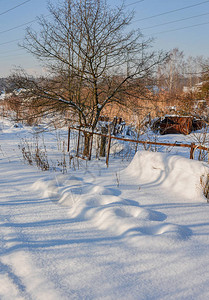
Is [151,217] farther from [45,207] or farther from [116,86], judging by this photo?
[116,86]

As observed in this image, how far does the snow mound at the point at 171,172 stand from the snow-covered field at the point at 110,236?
0.02 m

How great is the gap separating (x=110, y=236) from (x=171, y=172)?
2.02 m

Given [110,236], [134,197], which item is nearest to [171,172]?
[134,197]

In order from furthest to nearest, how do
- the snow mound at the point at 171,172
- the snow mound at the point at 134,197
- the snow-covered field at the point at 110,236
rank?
the snow mound at the point at 171,172 → the snow mound at the point at 134,197 → the snow-covered field at the point at 110,236

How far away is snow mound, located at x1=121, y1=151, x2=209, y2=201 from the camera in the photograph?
12.4 ft

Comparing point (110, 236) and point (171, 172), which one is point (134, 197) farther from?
point (110, 236)

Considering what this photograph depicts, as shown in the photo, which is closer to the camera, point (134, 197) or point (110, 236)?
point (110, 236)

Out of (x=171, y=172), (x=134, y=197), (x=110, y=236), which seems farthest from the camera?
(x=171, y=172)

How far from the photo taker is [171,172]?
4258 millimetres

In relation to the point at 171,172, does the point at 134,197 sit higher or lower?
lower

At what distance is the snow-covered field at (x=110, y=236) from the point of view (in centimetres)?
192

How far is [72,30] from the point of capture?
22.5 ft

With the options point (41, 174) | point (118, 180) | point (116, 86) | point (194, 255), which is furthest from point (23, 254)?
point (116, 86)

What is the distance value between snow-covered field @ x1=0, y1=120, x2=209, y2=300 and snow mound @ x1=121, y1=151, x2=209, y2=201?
16 mm
